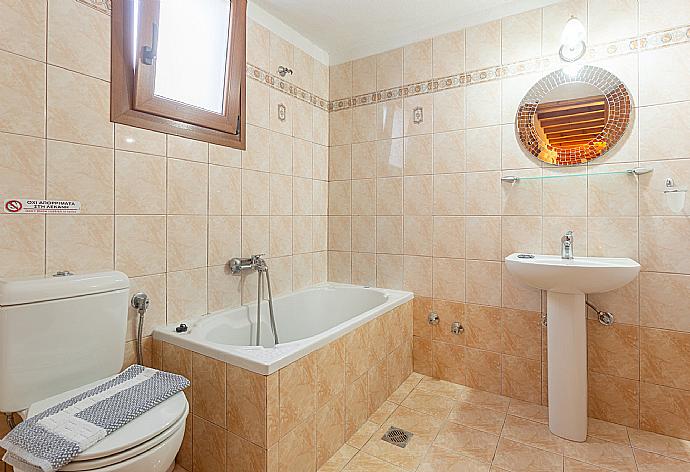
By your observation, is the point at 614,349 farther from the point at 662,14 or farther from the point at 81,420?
the point at 81,420

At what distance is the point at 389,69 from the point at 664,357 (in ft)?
7.85

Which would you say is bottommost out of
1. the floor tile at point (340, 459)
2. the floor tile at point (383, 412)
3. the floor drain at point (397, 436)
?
the floor tile at point (340, 459)

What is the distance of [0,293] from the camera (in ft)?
4.04

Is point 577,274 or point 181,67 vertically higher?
point 181,67

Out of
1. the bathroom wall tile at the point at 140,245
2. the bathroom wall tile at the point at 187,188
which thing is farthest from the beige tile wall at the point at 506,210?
the bathroom wall tile at the point at 140,245

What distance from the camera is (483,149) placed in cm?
233

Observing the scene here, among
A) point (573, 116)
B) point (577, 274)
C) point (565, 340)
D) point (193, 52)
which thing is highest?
point (193, 52)

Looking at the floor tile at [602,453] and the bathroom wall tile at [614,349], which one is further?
the bathroom wall tile at [614,349]

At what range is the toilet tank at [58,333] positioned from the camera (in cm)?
124

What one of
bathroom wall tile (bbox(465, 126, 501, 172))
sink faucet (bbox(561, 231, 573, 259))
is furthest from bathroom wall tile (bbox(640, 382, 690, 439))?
bathroom wall tile (bbox(465, 126, 501, 172))

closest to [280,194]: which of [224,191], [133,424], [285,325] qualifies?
[224,191]

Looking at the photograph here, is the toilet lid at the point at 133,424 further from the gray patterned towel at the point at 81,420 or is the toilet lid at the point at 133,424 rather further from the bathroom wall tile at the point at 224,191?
the bathroom wall tile at the point at 224,191

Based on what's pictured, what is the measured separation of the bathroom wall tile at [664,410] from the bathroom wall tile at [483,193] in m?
1.22

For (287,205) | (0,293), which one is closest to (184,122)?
(287,205)
